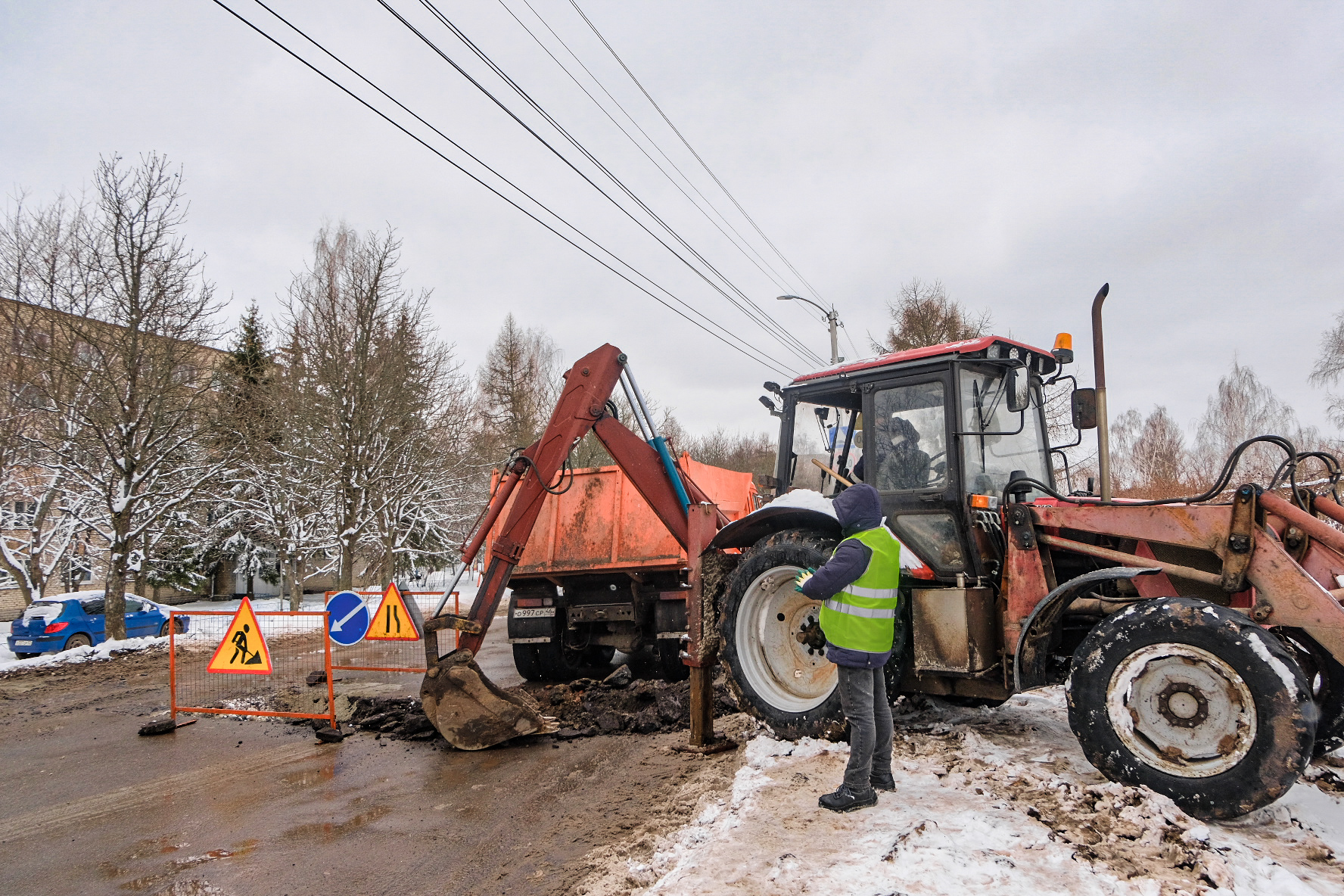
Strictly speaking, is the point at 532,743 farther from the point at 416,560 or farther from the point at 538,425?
the point at 538,425

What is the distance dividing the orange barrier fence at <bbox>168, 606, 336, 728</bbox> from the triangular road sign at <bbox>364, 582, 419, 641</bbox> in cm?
57

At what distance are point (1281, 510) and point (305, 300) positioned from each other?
19.6m

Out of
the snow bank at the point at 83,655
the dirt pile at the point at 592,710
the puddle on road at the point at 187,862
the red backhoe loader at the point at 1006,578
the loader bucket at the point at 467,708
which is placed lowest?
the snow bank at the point at 83,655

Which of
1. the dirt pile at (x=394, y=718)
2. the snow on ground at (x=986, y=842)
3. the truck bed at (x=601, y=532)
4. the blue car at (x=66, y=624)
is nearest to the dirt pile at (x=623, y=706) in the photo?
the dirt pile at (x=394, y=718)

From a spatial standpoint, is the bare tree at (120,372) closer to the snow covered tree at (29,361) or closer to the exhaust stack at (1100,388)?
the snow covered tree at (29,361)

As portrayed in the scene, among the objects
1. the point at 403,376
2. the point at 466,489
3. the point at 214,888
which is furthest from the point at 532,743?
the point at 466,489

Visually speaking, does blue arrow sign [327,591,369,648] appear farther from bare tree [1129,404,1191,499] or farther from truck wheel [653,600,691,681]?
bare tree [1129,404,1191,499]

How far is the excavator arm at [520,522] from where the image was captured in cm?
632

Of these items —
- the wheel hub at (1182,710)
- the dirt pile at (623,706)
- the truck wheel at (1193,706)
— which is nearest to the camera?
the truck wheel at (1193,706)

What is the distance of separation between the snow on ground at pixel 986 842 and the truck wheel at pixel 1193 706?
0.15m

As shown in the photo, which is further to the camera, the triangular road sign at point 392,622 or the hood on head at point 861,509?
the triangular road sign at point 392,622

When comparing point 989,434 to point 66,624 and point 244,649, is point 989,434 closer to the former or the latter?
point 244,649

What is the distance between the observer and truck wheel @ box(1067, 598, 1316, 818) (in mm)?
3445

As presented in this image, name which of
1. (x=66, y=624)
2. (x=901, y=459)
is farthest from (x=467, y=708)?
(x=66, y=624)
